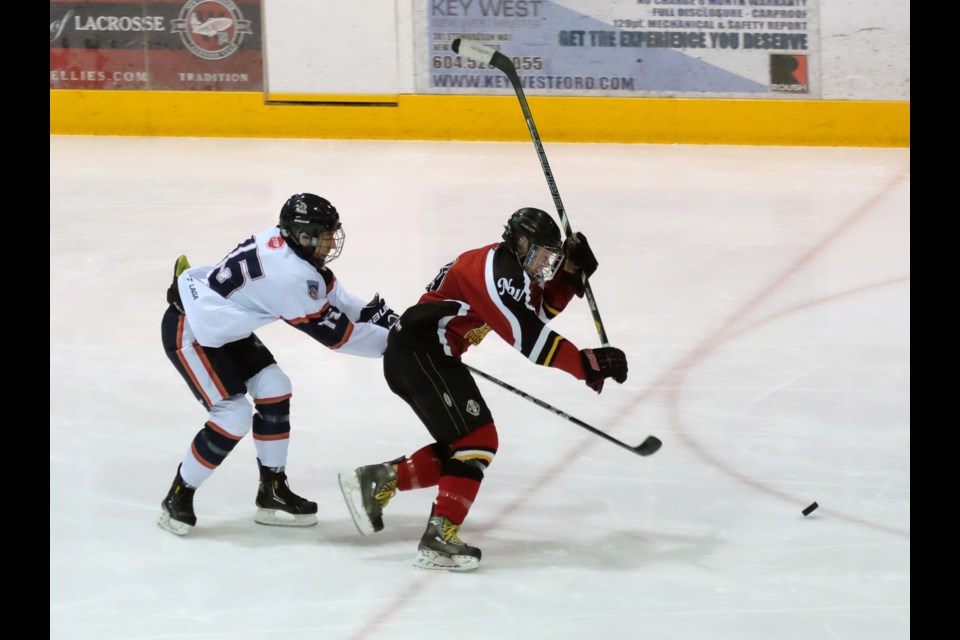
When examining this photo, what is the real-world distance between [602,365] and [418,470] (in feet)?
2.04

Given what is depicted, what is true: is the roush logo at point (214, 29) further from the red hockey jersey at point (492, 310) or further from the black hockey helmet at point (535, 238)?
the black hockey helmet at point (535, 238)

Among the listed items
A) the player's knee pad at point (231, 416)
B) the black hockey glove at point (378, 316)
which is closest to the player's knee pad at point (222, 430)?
the player's knee pad at point (231, 416)

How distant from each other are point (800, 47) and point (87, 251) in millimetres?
4626

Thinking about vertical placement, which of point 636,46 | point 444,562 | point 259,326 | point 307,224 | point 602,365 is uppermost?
point 636,46

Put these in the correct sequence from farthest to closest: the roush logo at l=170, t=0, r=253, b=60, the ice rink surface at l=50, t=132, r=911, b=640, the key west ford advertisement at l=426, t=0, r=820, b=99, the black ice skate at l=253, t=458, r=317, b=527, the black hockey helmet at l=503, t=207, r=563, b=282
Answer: the roush logo at l=170, t=0, r=253, b=60, the key west ford advertisement at l=426, t=0, r=820, b=99, the black ice skate at l=253, t=458, r=317, b=527, the black hockey helmet at l=503, t=207, r=563, b=282, the ice rink surface at l=50, t=132, r=911, b=640

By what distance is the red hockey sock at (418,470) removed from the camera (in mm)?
3994

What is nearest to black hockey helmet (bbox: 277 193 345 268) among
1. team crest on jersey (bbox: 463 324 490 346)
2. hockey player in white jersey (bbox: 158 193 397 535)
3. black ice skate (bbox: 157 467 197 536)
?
hockey player in white jersey (bbox: 158 193 397 535)

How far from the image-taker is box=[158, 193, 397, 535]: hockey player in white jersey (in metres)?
3.88

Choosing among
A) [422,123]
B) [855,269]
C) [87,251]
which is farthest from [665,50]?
[87,251]

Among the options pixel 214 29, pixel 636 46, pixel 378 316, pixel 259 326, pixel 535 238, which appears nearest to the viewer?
pixel 535 238

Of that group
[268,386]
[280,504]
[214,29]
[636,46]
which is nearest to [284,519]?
[280,504]

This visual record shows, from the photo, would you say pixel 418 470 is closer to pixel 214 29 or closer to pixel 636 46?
pixel 636 46

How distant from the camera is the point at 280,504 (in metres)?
4.12

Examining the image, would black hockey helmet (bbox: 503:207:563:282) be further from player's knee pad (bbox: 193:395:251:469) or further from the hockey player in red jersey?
player's knee pad (bbox: 193:395:251:469)
